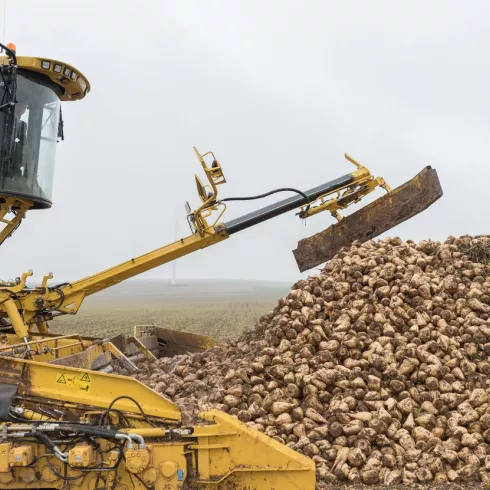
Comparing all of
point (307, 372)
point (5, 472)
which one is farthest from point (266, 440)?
point (5, 472)

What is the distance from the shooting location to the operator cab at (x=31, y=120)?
581 centimetres

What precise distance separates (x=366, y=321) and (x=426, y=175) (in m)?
2.75

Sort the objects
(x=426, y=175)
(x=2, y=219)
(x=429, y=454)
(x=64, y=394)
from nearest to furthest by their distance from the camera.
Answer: (x=64, y=394)
(x=429, y=454)
(x=2, y=219)
(x=426, y=175)

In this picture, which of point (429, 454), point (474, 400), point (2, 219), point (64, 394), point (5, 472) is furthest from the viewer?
point (2, 219)

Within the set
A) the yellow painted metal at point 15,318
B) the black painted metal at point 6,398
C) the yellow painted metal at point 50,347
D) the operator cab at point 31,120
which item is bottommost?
the black painted metal at point 6,398

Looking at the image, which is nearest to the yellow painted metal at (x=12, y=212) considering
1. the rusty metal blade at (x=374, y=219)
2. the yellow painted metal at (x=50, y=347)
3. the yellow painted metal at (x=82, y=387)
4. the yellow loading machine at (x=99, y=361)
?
the yellow loading machine at (x=99, y=361)

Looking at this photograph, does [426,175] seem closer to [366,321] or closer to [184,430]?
[366,321]

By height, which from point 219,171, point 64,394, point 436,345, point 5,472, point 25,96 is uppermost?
point 25,96

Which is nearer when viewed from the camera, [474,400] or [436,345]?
[474,400]

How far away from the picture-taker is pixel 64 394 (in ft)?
14.8

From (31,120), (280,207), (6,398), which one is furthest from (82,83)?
(6,398)

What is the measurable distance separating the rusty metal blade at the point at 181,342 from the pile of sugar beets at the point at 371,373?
117cm

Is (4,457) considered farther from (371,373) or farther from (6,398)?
(371,373)

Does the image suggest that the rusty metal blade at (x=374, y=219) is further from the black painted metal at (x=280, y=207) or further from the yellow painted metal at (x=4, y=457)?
the yellow painted metal at (x=4, y=457)
